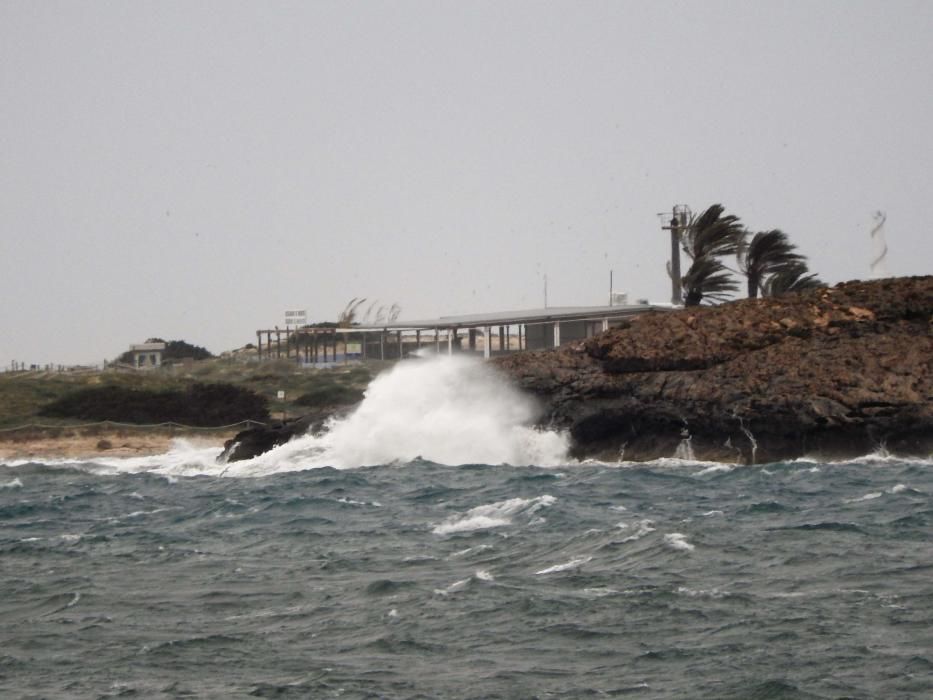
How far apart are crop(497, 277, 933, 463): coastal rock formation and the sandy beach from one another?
18592mm

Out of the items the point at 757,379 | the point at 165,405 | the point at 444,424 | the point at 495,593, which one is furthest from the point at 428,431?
the point at 495,593

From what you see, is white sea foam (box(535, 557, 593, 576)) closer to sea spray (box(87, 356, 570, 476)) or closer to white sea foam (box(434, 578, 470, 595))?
white sea foam (box(434, 578, 470, 595))

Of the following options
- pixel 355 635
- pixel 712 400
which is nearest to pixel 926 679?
pixel 355 635

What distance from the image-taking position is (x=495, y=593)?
21250 millimetres

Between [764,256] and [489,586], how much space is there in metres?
40.3

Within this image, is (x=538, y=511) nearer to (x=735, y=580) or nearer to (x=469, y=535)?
Answer: (x=469, y=535)

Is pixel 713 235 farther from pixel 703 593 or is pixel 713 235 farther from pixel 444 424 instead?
pixel 703 593

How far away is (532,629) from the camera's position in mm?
18812

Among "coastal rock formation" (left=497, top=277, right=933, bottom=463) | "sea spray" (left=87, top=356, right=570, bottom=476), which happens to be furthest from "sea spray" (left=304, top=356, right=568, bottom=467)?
"coastal rock formation" (left=497, top=277, right=933, bottom=463)

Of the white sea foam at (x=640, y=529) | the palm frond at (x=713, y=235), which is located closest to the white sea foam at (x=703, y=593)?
the white sea foam at (x=640, y=529)

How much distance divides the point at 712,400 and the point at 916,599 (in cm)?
2218

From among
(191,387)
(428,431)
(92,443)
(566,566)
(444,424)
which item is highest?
(191,387)

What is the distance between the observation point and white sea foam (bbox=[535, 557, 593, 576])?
22781 millimetres

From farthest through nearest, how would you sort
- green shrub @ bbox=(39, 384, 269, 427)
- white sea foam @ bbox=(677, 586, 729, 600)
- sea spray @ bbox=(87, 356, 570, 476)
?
green shrub @ bbox=(39, 384, 269, 427) < sea spray @ bbox=(87, 356, 570, 476) < white sea foam @ bbox=(677, 586, 729, 600)
